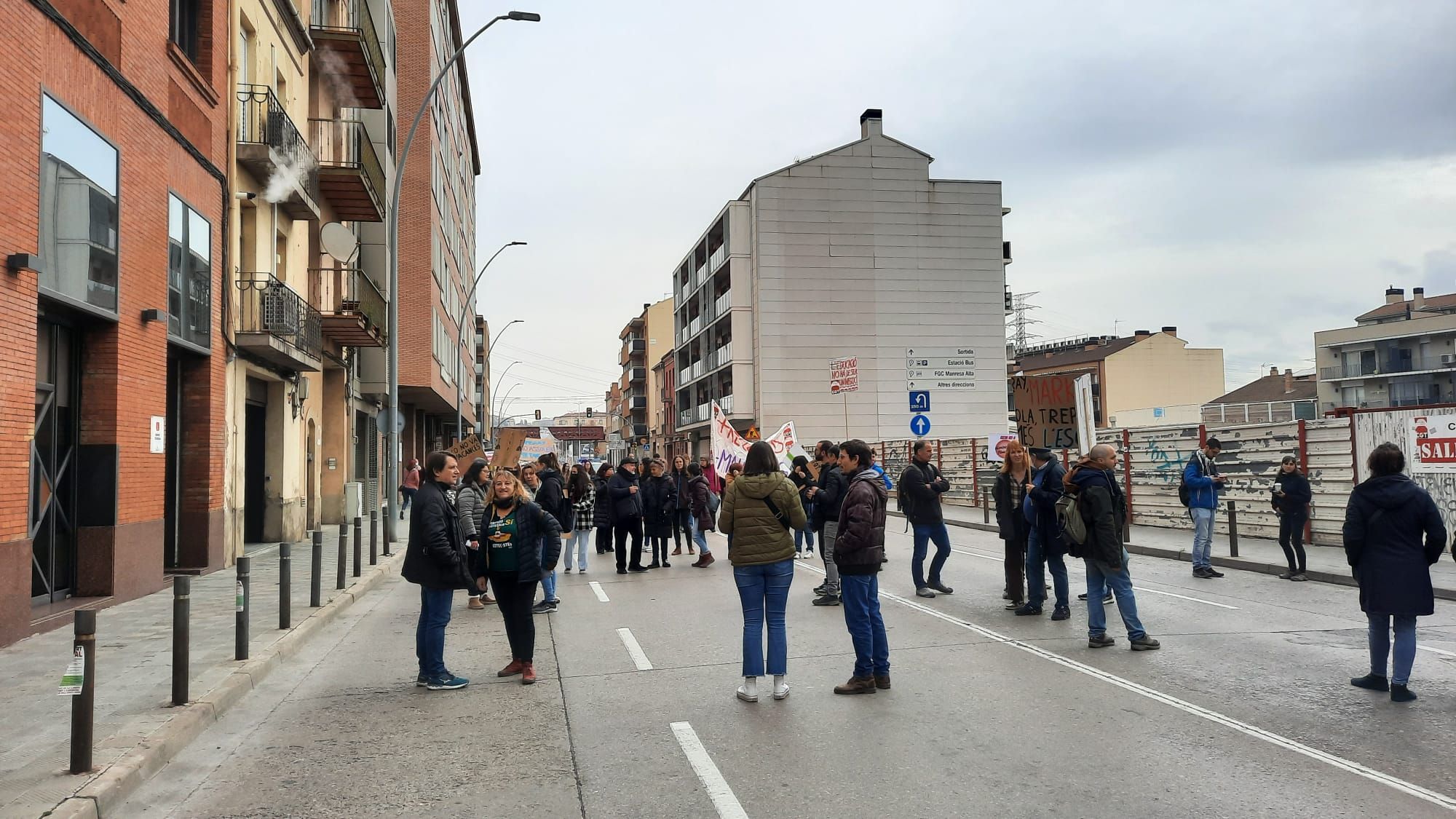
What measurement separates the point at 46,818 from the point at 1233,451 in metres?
19.1

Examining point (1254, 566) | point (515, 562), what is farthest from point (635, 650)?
point (1254, 566)

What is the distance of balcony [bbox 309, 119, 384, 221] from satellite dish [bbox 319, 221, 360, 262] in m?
1.11

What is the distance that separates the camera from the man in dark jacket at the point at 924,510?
11.5 meters

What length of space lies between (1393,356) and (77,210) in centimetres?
7870

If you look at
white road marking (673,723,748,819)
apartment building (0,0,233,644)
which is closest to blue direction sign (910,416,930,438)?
apartment building (0,0,233,644)

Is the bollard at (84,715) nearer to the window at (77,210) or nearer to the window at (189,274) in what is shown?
the window at (77,210)

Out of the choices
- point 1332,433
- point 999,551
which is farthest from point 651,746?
point 1332,433

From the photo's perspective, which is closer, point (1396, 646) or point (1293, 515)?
point (1396, 646)

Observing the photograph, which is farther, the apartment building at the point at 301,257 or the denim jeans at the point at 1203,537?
the apartment building at the point at 301,257

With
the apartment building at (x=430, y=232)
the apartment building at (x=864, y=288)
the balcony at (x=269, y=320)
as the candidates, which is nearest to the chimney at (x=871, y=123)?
the apartment building at (x=864, y=288)

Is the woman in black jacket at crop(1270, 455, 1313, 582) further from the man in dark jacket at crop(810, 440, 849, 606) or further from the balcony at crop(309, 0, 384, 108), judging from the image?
the balcony at crop(309, 0, 384, 108)

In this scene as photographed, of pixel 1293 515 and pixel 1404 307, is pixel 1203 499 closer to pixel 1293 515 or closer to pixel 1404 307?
pixel 1293 515

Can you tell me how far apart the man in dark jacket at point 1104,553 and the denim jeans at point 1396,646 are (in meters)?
1.61

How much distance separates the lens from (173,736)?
593cm
